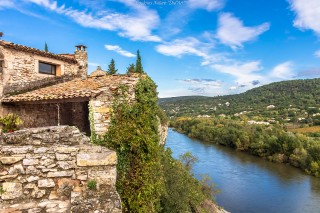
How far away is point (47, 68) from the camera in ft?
40.7

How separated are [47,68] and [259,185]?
2652cm

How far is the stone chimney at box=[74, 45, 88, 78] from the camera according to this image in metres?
14.1

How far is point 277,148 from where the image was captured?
4325 centimetres

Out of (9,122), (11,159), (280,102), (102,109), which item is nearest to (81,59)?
(9,122)

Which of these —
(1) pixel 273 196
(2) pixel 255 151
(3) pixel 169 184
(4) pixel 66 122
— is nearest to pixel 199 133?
(2) pixel 255 151

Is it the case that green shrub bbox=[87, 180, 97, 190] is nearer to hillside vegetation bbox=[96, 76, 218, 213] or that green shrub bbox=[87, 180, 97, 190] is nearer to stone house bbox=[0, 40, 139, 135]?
hillside vegetation bbox=[96, 76, 218, 213]

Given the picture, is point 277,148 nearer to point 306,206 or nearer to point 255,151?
point 255,151

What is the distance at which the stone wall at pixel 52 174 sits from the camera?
411 cm

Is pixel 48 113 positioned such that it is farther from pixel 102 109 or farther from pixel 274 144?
pixel 274 144

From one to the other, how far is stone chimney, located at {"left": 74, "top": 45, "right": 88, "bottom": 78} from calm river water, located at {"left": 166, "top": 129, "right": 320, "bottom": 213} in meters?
18.1

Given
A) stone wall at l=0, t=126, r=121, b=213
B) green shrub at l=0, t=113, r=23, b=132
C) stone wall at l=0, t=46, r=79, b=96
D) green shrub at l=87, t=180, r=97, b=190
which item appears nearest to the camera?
stone wall at l=0, t=126, r=121, b=213

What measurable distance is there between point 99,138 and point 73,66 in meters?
8.73

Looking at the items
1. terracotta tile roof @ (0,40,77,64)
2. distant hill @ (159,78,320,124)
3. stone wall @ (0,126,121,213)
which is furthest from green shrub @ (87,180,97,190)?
distant hill @ (159,78,320,124)

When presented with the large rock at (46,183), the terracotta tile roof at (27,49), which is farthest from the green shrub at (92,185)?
the terracotta tile roof at (27,49)
